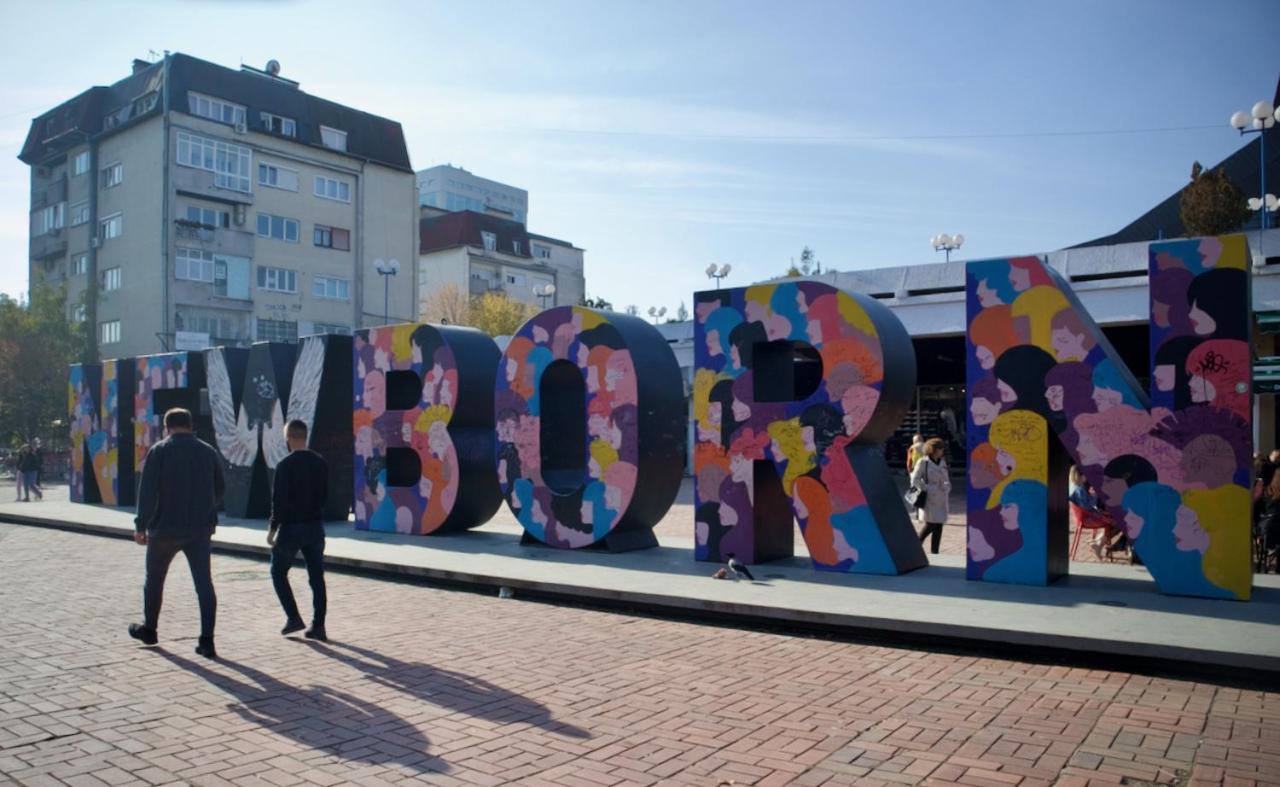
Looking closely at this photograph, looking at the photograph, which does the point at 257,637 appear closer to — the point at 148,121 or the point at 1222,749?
the point at 1222,749

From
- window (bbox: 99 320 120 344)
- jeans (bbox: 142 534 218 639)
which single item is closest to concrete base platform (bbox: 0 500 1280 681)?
jeans (bbox: 142 534 218 639)

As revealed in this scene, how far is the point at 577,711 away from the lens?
6.43m

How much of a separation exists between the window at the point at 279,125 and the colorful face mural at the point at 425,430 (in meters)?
36.7

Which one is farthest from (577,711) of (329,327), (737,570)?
(329,327)

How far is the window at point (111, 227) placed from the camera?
4612 centimetres

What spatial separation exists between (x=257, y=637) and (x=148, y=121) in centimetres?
4314

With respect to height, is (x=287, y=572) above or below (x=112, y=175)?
below

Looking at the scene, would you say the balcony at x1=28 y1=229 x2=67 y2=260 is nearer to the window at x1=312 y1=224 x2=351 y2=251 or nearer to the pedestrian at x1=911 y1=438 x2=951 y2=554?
the window at x1=312 y1=224 x2=351 y2=251

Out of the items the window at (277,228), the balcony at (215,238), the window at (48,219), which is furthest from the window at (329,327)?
the window at (48,219)

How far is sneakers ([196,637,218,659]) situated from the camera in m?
8.02

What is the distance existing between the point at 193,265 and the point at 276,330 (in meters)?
5.13

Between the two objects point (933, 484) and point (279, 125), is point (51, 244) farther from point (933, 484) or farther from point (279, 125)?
point (933, 484)

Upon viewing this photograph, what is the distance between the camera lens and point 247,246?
46.6 metres

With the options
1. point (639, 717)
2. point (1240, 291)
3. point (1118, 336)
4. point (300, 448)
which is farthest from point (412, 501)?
point (1118, 336)
